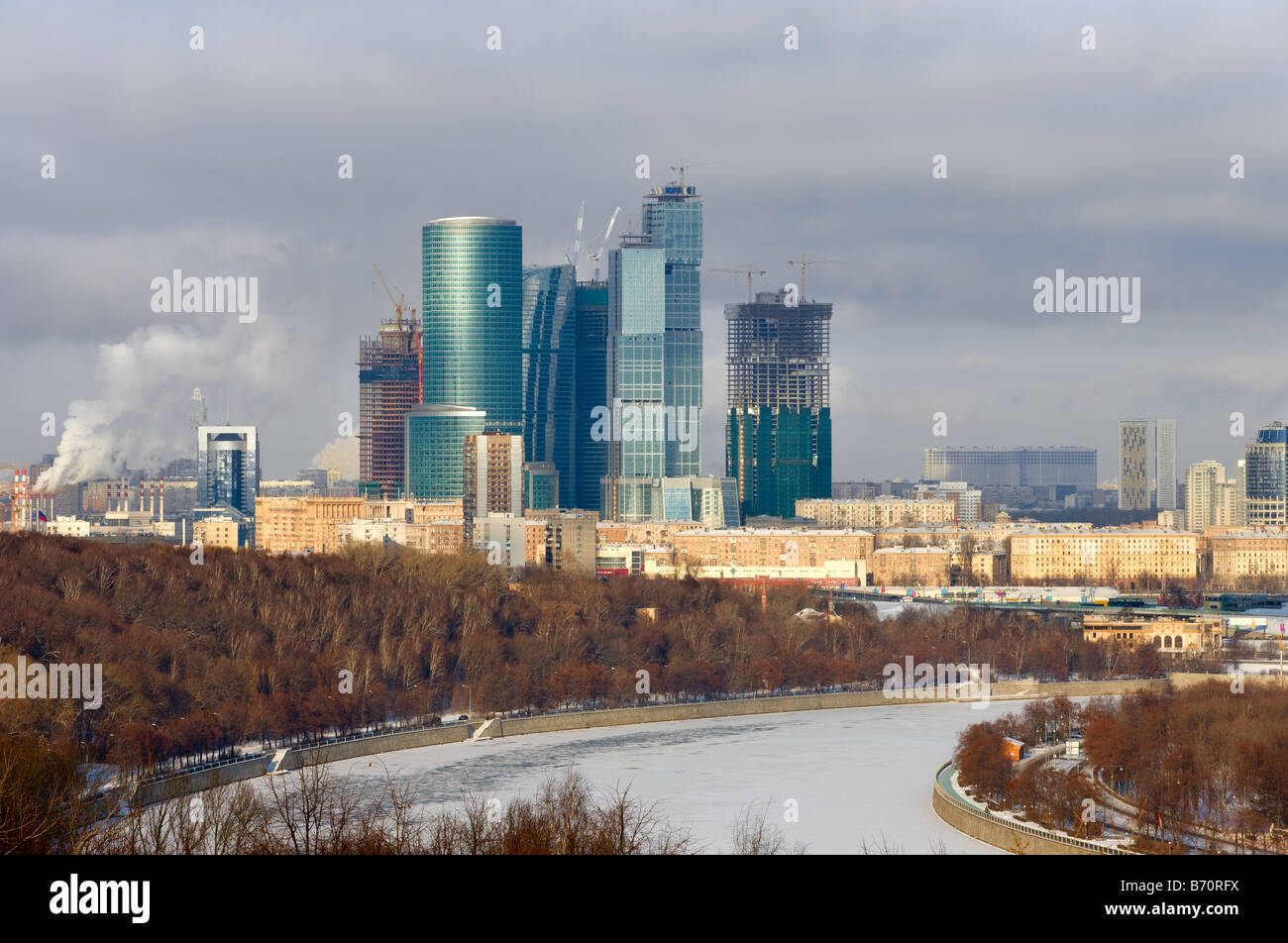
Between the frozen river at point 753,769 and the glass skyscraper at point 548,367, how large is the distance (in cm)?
5686

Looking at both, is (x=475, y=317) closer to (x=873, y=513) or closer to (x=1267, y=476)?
(x=873, y=513)

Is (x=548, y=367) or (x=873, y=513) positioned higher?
(x=548, y=367)

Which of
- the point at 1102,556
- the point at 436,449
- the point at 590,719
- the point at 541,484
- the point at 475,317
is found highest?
the point at 475,317

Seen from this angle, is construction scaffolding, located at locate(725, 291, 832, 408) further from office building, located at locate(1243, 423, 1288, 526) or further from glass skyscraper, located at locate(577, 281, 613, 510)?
office building, located at locate(1243, 423, 1288, 526)

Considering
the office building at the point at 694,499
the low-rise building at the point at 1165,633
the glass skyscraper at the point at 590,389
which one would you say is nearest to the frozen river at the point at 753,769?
the low-rise building at the point at 1165,633

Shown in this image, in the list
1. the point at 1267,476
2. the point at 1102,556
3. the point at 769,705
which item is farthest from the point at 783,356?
the point at 769,705

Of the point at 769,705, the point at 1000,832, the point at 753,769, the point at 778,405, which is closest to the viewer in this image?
the point at 1000,832

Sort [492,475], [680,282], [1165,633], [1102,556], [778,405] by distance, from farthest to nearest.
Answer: [778,405], [680,282], [1102,556], [492,475], [1165,633]

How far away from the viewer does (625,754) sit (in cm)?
2491

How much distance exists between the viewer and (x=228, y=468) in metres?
72.6

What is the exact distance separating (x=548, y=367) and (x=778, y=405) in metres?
12.8
